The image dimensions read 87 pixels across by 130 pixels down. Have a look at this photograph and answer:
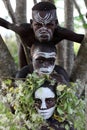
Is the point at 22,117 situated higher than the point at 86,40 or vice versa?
the point at 86,40

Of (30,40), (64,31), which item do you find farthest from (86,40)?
(30,40)

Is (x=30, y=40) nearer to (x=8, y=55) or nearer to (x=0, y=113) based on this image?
(x=8, y=55)

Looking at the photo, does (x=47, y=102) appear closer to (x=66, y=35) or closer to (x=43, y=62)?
(x=43, y=62)

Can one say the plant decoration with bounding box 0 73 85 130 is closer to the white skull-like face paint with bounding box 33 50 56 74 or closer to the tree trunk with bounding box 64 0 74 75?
the white skull-like face paint with bounding box 33 50 56 74

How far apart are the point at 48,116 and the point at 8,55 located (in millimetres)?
594

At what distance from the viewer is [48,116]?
344cm

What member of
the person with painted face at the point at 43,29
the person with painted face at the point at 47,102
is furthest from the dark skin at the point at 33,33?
the person with painted face at the point at 47,102

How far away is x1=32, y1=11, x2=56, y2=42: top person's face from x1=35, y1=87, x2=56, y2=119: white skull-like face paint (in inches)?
15.5

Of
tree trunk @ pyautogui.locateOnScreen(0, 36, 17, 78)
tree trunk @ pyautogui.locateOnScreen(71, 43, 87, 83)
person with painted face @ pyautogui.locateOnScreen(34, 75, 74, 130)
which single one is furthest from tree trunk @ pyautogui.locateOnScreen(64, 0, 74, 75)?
person with painted face @ pyautogui.locateOnScreen(34, 75, 74, 130)


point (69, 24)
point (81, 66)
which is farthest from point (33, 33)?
point (69, 24)

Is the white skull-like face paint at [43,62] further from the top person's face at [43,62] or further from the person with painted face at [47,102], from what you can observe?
the person with painted face at [47,102]

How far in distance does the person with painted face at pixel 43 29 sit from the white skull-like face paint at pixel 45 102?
390mm

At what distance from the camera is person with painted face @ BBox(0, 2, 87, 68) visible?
3.44 meters

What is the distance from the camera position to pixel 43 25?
345 cm
